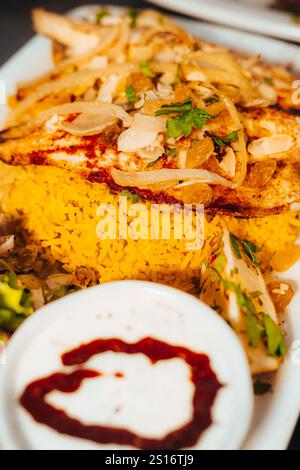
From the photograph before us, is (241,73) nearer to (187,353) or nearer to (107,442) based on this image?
(187,353)

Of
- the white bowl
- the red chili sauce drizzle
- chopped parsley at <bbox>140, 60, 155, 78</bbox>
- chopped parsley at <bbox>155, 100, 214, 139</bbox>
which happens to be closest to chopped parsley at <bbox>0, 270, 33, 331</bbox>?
the white bowl

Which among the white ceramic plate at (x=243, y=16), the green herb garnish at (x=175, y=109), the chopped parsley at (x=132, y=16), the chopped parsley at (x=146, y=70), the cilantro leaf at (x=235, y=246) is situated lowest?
the cilantro leaf at (x=235, y=246)

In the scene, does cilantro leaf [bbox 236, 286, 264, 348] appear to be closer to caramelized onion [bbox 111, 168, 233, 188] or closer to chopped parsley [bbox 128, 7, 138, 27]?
caramelized onion [bbox 111, 168, 233, 188]

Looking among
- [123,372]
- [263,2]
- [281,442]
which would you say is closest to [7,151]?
[123,372]

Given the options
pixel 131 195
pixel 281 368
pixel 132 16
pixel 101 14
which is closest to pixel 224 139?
pixel 131 195

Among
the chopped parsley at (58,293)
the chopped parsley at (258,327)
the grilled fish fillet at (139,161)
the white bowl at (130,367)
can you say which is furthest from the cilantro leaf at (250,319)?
the chopped parsley at (58,293)

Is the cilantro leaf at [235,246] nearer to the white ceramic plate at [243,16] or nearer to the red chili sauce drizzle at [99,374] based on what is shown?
the red chili sauce drizzle at [99,374]

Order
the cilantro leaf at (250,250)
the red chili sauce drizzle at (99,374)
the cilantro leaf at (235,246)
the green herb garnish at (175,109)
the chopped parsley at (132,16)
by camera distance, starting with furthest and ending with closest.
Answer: the chopped parsley at (132,16) → the green herb garnish at (175,109) → the cilantro leaf at (250,250) → the cilantro leaf at (235,246) → the red chili sauce drizzle at (99,374)
